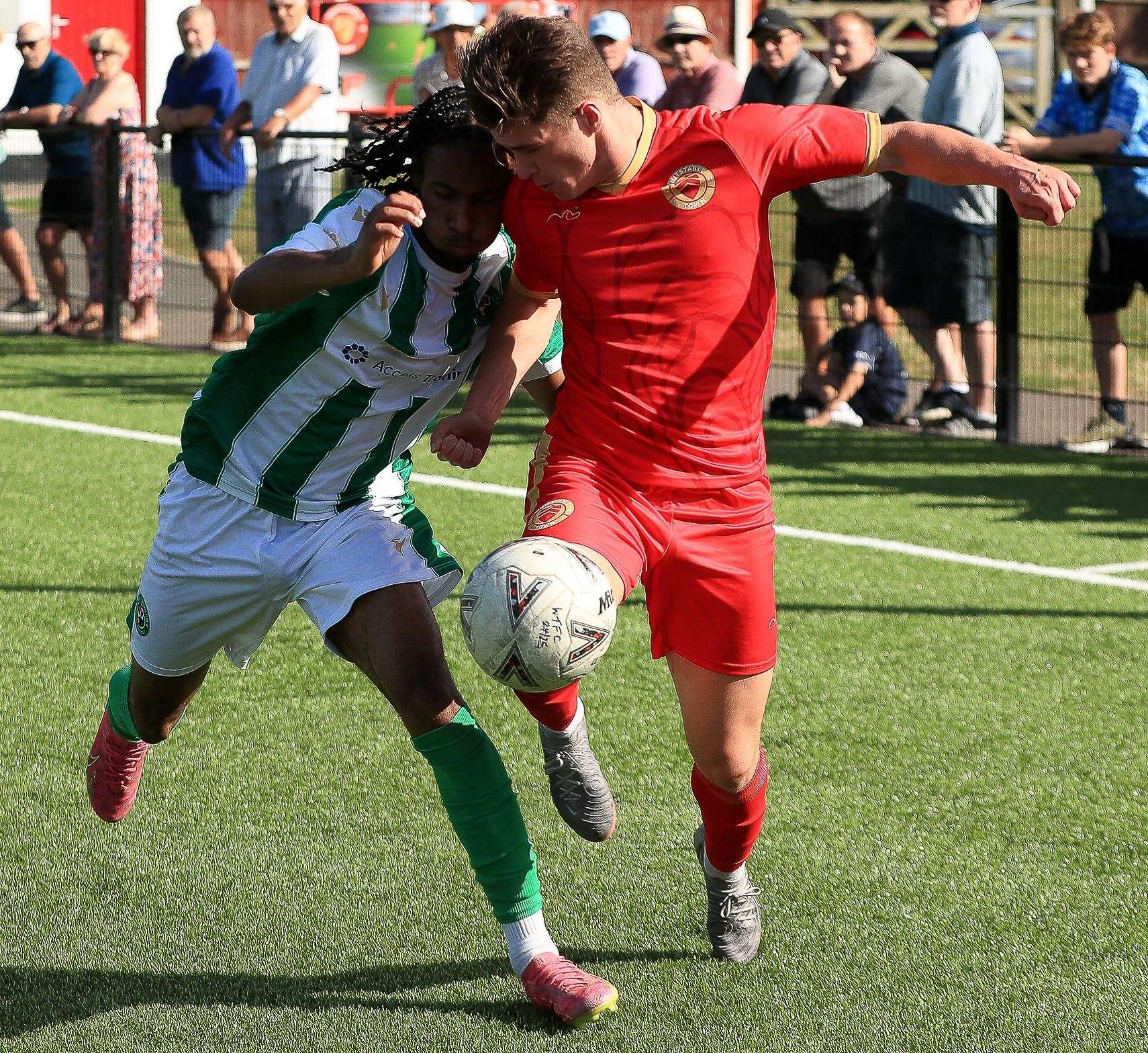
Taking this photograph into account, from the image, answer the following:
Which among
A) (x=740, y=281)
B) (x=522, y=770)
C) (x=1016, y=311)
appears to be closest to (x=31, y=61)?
(x=1016, y=311)

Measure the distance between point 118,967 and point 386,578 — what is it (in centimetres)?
99

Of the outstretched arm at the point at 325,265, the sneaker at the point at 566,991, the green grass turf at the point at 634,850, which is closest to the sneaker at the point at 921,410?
the green grass turf at the point at 634,850

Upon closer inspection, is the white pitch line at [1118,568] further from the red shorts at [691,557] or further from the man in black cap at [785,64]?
the man in black cap at [785,64]

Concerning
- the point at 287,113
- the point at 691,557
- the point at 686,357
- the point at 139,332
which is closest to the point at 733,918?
the point at 691,557

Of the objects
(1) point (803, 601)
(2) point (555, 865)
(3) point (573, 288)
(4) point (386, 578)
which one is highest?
(3) point (573, 288)

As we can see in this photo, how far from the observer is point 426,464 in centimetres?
948

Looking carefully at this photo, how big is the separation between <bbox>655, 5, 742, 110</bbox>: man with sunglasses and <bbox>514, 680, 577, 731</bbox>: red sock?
23.6ft

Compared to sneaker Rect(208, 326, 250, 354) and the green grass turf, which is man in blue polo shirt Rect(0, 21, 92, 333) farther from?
the green grass turf

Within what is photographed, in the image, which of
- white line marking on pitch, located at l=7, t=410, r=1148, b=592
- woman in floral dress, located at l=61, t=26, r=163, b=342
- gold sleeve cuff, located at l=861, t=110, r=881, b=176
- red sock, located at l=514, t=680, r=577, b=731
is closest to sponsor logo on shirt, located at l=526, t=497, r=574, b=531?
red sock, located at l=514, t=680, r=577, b=731

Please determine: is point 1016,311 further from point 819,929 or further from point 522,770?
point 819,929

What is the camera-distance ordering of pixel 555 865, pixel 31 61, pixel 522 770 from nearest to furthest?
pixel 555 865 < pixel 522 770 < pixel 31 61

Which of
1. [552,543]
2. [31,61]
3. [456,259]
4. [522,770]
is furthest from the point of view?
[31,61]

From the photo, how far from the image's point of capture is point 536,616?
3.34m

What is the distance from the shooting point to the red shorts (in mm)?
3682
